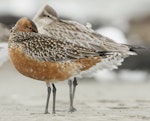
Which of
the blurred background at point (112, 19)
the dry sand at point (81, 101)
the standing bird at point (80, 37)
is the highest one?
the blurred background at point (112, 19)

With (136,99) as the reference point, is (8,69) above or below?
above

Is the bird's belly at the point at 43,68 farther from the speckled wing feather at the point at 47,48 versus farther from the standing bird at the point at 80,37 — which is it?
the standing bird at the point at 80,37

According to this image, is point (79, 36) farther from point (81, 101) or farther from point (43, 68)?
point (43, 68)

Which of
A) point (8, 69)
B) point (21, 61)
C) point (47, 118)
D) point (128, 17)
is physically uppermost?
point (128, 17)

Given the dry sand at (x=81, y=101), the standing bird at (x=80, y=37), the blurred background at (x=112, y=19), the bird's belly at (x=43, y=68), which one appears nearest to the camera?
the dry sand at (x=81, y=101)

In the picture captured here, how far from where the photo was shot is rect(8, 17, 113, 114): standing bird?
10.5 meters

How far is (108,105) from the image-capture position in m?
12.0

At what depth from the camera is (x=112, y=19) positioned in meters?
21.1

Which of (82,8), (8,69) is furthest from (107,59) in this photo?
(82,8)

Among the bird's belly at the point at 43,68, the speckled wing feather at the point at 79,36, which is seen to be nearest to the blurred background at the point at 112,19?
the speckled wing feather at the point at 79,36

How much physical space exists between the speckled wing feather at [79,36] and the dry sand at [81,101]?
0.85m

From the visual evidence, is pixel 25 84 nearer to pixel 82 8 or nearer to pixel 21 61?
pixel 21 61

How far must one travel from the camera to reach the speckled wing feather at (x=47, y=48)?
1062 centimetres

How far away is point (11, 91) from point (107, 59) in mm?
3149
